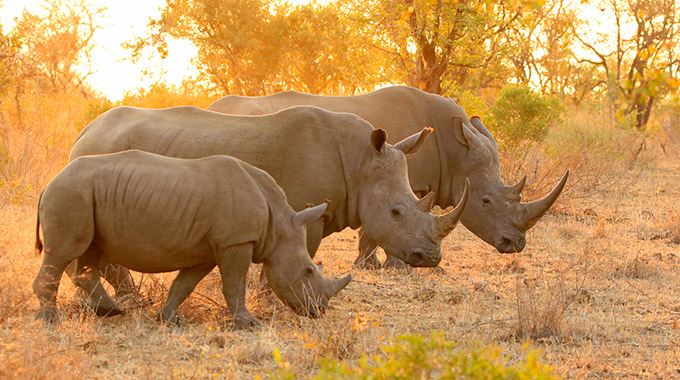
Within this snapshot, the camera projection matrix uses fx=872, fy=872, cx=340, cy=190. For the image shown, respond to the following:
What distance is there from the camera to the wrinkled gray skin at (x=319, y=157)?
22.7ft

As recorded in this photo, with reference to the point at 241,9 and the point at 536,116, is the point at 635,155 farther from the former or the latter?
the point at 241,9

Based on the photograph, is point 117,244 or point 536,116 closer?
point 117,244

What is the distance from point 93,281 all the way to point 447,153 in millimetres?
4104

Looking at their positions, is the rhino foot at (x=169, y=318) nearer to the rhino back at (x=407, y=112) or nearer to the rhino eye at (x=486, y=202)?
the rhino back at (x=407, y=112)

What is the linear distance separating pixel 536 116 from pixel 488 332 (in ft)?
35.3

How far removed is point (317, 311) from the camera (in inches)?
239

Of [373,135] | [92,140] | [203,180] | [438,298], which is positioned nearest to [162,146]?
[92,140]

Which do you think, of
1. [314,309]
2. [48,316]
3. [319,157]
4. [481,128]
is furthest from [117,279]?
[481,128]

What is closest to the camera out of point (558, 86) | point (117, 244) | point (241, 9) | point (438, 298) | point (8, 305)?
point (8, 305)

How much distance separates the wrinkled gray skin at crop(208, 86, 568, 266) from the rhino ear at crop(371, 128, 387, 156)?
156 cm

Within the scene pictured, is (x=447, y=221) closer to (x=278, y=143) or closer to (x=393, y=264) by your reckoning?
(x=278, y=143)

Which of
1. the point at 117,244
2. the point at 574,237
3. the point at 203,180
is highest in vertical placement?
the point at 203,180

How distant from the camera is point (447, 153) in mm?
8930

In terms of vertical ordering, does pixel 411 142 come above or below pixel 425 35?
below
